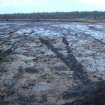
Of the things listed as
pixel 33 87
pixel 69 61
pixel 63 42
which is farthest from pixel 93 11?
pixel 33 87

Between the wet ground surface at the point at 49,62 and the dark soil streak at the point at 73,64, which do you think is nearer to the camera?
the wet ground surface at the point at 49,62

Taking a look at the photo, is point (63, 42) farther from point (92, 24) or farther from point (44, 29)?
point (92, 24)

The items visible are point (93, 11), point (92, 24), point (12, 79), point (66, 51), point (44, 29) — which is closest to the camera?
point (12, 79)

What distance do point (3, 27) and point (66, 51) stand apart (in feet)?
6.84

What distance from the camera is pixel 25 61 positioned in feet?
14.3

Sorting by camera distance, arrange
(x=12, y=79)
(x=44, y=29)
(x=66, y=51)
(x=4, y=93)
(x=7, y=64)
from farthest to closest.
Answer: (x=44, y=29) → (x=66, y=51) → (x=7, y=64) → (x=12, y=79) → (x=4, y=93)

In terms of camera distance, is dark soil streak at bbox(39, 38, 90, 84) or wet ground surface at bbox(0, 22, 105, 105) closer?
wet ground surface at bbox(0, 22, 105, 105)

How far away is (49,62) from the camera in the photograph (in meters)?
4.33

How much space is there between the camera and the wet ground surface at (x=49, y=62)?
3.38m

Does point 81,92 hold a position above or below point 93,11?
below

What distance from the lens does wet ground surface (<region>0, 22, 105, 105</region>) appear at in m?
3.38

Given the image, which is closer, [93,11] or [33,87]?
[33,87]

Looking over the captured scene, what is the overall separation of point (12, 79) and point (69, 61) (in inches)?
37.4

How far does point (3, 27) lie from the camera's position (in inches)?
258
